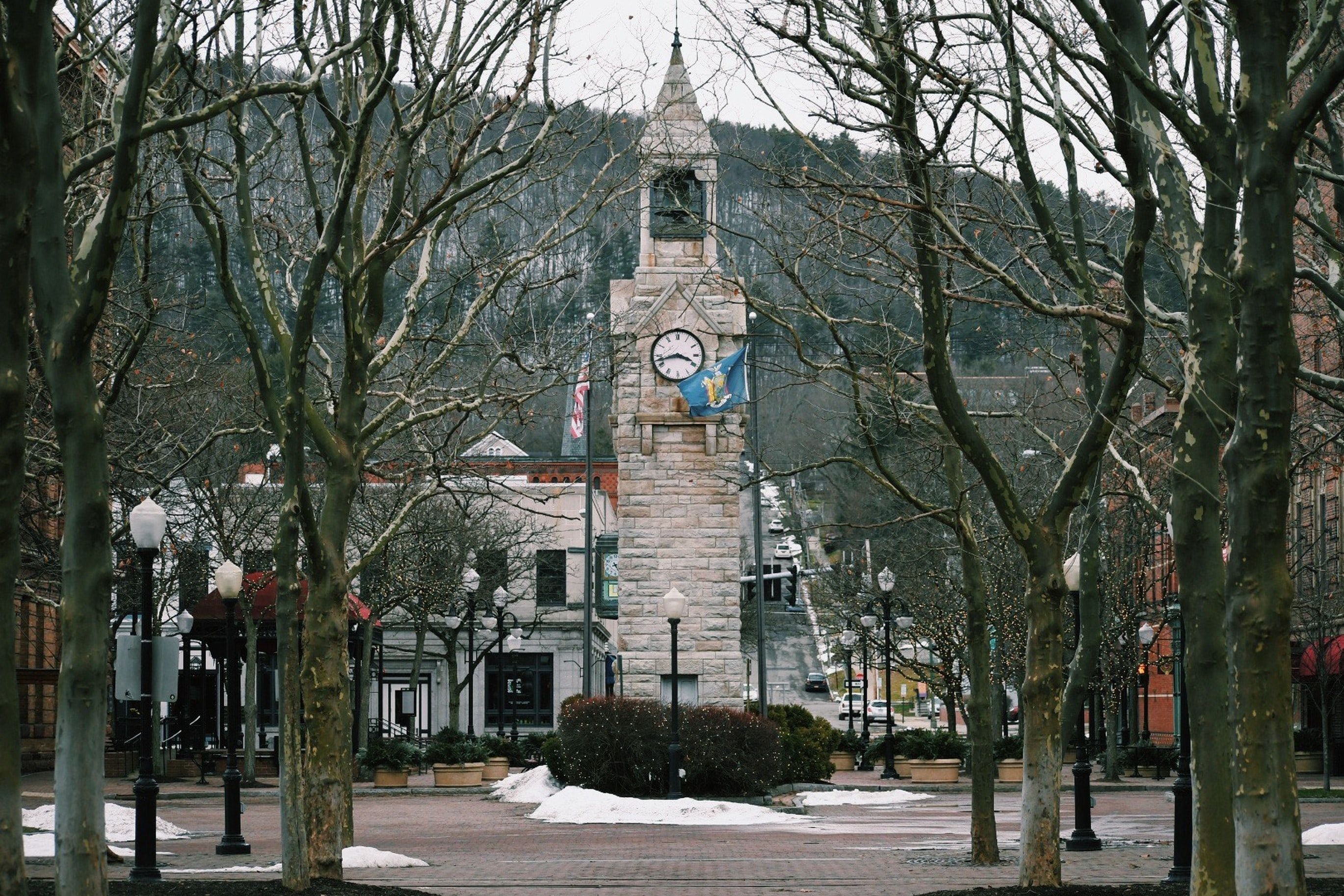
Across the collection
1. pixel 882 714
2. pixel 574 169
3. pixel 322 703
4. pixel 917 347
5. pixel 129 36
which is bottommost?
pixel 882 714

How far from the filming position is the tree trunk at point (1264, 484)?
7.99m

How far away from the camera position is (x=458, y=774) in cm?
3447

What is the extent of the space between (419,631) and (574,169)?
16501 mm

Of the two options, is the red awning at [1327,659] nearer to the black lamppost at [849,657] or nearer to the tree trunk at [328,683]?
the black lamppost at [849,657]

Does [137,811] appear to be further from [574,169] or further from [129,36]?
[574,169]

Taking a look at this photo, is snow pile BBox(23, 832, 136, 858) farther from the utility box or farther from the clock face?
the clock face

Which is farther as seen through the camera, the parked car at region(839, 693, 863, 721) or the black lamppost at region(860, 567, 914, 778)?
the parked car at region(839, 693, 863, 721)

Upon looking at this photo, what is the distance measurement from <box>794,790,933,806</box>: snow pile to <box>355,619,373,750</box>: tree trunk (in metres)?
11.6

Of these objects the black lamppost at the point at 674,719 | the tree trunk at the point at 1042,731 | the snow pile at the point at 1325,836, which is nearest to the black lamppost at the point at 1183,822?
the tree trunk at the point at 1042,731

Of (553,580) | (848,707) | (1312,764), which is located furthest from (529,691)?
(1312,764)

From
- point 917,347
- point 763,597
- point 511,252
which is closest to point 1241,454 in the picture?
point 917,347

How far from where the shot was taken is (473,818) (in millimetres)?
24766

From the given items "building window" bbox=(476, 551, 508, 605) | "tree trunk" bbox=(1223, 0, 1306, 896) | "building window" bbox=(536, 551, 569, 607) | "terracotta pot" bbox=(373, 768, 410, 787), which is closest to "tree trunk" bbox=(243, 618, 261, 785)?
"terracotta pot" bbox=(373, 768, 410, 787)

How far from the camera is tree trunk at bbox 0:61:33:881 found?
7.98m
